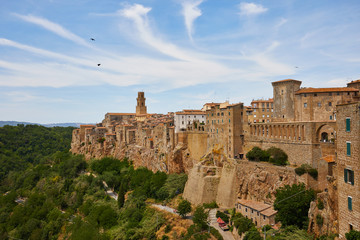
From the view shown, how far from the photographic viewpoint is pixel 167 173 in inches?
1818

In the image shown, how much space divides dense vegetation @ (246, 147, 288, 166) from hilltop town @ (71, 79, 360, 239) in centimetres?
74

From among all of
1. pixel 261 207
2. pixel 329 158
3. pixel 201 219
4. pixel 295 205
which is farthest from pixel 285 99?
pixel 201 219

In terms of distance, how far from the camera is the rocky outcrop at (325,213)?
18.6 meters

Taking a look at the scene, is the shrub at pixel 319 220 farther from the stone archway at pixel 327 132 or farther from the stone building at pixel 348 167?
the stone archway at pixel 327 132

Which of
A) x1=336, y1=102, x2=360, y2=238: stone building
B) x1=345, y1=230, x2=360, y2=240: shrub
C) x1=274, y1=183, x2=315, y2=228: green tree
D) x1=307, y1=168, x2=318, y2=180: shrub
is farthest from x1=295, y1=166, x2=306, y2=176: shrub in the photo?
x1=345, y1=230, x2=360, y2=240: shrub

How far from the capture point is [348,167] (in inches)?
645

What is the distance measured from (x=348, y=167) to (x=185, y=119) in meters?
35.9

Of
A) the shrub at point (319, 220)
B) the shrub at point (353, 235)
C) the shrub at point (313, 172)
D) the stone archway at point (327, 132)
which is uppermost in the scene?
the stone archway at point (327, 132)

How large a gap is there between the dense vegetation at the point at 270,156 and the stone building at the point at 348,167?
1286cm

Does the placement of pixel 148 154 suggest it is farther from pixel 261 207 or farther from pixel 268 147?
pixel 261 207

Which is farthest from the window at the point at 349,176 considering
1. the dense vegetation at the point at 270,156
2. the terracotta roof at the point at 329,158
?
the dense vegetation at the point at 270,156

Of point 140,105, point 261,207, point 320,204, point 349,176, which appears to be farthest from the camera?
point 140,105

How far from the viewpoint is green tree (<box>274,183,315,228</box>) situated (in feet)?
74.9

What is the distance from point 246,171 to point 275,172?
446cm
